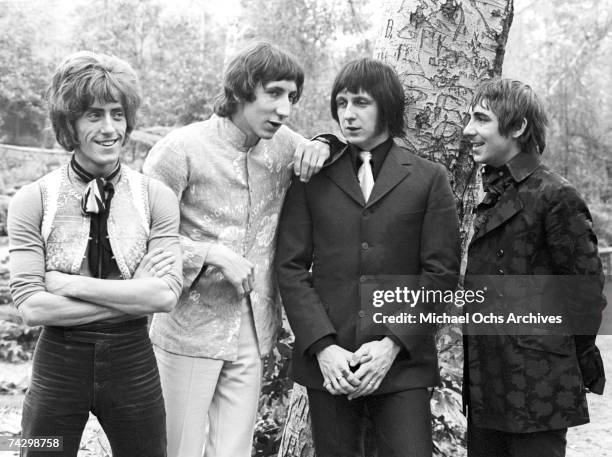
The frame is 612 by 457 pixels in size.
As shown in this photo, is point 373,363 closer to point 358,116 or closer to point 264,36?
point 358,116

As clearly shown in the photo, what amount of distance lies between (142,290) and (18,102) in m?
8.59

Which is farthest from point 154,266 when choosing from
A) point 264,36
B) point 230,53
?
point 230,53

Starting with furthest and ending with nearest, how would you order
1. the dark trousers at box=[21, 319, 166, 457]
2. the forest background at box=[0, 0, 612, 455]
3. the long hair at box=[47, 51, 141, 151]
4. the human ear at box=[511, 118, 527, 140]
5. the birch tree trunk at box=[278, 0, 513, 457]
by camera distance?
the forest background at box=[0, 0, 612, 455]
the birch tree trunk at box=[278, 0, 513, 457]
the human ear at box=[511, 118, 527, 140]
the long hair at box=[47, 51, 141, 151]
the dark trousers at box=[21, 319, 166, 457]

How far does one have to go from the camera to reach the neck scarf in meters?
2.15

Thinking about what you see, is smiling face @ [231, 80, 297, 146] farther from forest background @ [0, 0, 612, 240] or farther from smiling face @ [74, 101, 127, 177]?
forest background @ [0, 0, 612, 240]

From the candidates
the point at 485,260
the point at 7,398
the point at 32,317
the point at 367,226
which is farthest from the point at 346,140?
the point at 7,398

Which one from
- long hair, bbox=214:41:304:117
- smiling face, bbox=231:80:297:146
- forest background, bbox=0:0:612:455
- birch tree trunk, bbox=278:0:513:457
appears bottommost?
smiling face, bbox=231:80:297:146

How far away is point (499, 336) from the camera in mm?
2436

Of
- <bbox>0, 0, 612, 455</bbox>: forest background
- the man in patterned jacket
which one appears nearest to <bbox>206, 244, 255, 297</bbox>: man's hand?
the man in patterned jacket

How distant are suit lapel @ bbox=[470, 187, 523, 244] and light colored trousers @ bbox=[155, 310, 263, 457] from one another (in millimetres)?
901

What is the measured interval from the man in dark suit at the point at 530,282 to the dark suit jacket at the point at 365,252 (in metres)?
0.17

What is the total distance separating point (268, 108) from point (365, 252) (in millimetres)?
598

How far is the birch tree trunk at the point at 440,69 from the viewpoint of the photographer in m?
3.03

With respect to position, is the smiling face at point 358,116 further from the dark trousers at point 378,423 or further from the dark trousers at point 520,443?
the dark trousers at point 520,443
